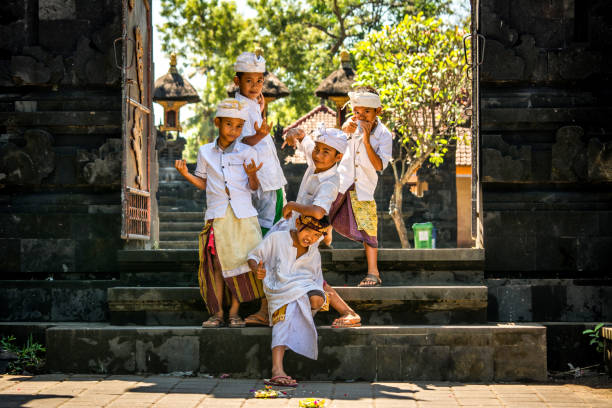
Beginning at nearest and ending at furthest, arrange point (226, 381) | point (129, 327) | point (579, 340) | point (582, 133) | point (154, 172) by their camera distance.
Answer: point (226, 381) < point (129, 327) < point (579, 340) < point (582, 133) < point (154, 172)

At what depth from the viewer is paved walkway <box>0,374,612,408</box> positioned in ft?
18.5

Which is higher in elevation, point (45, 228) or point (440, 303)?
point (45, 228)

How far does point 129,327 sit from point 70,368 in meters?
0.55

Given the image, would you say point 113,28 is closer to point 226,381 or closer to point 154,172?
point 154,172

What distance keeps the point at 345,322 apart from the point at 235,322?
34.0 inches

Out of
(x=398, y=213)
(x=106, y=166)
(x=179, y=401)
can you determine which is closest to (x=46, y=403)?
(x=179, y=401)

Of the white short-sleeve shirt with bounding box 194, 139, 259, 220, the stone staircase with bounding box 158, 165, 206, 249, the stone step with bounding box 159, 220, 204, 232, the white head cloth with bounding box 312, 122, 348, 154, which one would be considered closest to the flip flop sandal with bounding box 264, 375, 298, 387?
the white short-sleeve shirt with bounding box 194, 139, 259, 220

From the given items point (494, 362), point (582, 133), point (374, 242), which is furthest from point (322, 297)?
point (582, 133)

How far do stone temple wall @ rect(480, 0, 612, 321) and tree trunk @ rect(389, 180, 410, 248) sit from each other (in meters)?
8.69

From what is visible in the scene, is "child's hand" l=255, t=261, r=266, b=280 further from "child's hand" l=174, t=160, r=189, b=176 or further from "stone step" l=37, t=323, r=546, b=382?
"child's hand" l=174, t=160, r=189, b=176

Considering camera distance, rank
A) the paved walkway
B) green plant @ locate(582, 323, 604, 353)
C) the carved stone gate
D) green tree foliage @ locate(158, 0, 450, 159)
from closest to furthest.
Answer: the paved walkway, green plant @ locate(582, 323, 604, 353), the carved stone gate, green tree foliage @ locate(158, 0, 450, 159)

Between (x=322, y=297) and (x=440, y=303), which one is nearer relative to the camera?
(x=322, y=297)

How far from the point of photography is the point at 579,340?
7.40m

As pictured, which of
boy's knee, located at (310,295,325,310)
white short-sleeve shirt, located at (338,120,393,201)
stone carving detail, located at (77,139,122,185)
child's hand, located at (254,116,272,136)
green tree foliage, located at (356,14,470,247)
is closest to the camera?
boy's knee, located at (310,295,325,310)
